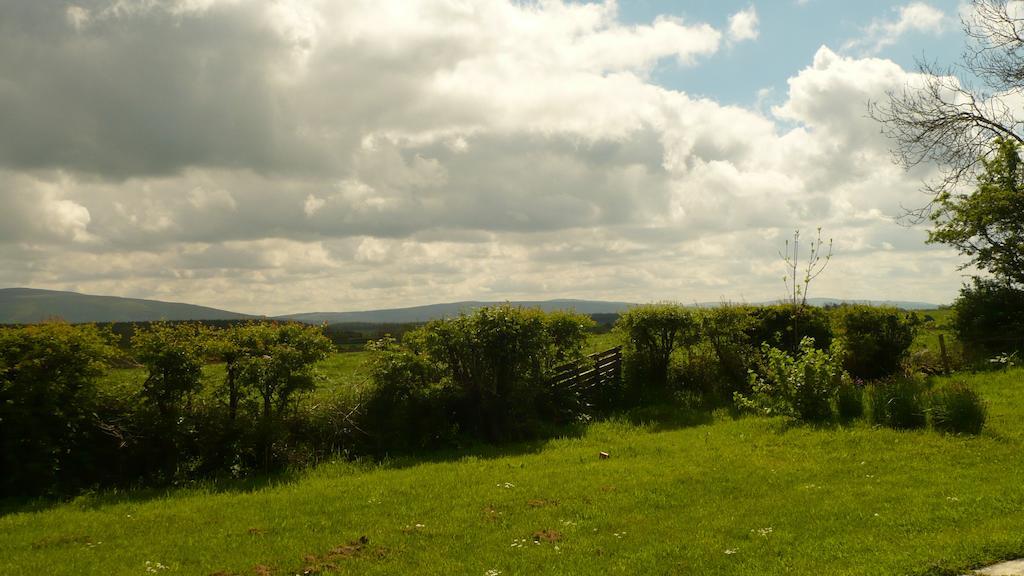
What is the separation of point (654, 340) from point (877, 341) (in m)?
7.87

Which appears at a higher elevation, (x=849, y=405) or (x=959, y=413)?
(x=959, y=413)

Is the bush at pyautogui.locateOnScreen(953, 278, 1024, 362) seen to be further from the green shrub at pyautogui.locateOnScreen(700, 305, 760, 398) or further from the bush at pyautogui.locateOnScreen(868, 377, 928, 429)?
the bush at pyautogui.locateOnScreen(868, 377, 928, 429)

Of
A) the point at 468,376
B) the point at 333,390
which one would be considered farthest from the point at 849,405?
the point at 333,390

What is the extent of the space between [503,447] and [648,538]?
7.91m

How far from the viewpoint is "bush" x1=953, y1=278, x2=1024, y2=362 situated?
76.5 feet

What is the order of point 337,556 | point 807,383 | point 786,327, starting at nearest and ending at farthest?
point 337,556 → point 807,383 → point 786,327

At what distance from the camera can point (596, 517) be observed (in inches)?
387

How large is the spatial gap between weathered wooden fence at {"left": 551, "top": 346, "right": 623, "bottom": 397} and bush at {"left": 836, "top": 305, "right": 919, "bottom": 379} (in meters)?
8.11

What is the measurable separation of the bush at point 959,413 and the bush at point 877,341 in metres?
7.73

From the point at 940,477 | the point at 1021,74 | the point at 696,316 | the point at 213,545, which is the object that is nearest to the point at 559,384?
the point at 696,316

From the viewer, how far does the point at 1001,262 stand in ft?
81.9

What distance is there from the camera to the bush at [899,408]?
14.8 m

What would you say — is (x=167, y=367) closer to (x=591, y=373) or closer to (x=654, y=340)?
(x=591, y=373)

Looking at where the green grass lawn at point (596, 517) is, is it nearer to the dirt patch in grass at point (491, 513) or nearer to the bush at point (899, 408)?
the dirt patch in grass at point (491, 513)
